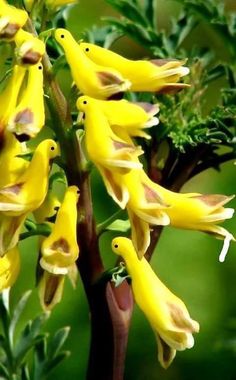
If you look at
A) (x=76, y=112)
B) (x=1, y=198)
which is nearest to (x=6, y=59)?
(x=76, y=112)

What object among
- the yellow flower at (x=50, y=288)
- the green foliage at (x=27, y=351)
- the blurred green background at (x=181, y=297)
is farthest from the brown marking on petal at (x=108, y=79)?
the blurred green background at (x=181, y=297)

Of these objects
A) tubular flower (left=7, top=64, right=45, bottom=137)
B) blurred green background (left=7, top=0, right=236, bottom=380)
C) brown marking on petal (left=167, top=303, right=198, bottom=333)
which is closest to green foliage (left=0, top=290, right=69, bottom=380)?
brown marking on petal (left=167, top=303, right=198, bottom=333)

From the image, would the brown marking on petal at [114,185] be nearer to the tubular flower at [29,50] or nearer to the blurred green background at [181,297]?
the tubular flower at [29,50]

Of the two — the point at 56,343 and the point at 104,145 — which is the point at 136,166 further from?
the point at 56,343

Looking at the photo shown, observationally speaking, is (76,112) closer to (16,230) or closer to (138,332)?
(16,230)

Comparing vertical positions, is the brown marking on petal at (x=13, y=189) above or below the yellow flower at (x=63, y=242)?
above

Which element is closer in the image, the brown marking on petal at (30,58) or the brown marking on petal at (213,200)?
the brown marking on petal at (30,58)
